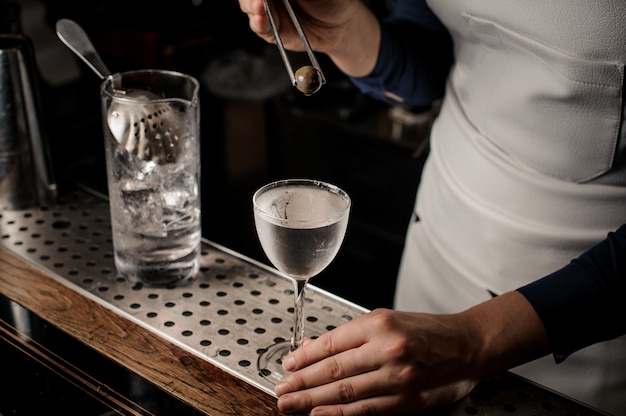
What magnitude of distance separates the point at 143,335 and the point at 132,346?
0.09 ft

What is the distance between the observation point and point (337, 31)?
4.73 ft

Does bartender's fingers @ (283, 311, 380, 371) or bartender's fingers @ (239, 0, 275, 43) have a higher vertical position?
bartender's fingers @ (239, 0, 275, 43)

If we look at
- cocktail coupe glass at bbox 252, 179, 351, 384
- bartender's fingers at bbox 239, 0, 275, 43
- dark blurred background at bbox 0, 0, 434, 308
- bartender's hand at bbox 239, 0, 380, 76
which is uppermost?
bartender's fingers at bbox 239, 0, 275, 43

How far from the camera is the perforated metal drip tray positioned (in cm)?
109

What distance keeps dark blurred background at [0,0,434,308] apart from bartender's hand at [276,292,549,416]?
1689 millimetres

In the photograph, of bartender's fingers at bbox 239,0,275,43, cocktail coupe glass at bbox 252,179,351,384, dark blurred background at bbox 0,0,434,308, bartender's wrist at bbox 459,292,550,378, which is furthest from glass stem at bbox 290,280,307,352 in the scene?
dark blurred background at bbox 0,0,434,308

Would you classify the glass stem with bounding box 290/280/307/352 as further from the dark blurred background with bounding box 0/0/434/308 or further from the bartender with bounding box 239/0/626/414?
the dark blurred background with bounding box 0/0/434/308

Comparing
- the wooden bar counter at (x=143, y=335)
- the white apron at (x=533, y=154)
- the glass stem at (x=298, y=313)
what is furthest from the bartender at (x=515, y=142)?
the glass stem at (x=298, y=313)

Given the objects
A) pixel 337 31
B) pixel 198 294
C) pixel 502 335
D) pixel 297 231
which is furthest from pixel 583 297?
pixel 337 31

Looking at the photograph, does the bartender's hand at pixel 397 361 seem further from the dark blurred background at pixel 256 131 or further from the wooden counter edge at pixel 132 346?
the dark blurred background at pixel 256 131

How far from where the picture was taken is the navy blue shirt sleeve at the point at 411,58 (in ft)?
5.16

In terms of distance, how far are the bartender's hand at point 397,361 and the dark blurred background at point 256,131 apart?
1689 mm

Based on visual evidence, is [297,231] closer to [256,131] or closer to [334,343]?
[334,343]

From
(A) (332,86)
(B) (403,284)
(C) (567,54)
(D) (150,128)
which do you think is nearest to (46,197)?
(D) (150,128)
